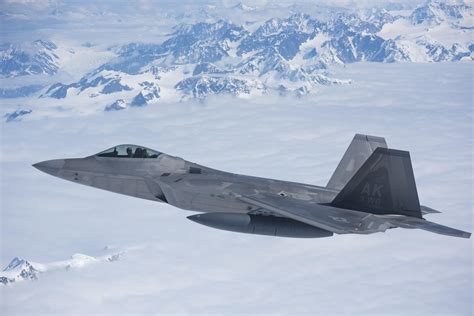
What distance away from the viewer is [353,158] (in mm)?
29469

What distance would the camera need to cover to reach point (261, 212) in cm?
2281

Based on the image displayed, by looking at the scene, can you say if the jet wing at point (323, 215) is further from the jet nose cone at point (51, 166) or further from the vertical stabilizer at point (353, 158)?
the jet nose cone at point (51, 166)

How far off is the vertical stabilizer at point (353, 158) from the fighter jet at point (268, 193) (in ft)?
0.30

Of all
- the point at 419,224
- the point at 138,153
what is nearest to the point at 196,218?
the point at 138,153

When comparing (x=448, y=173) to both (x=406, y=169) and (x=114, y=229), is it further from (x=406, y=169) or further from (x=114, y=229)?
(x=406, y=169)

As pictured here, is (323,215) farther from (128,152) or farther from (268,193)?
(128,152)

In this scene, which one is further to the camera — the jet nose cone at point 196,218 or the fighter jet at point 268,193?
the jet nose cone at point 196,218

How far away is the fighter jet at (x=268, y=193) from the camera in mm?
20453

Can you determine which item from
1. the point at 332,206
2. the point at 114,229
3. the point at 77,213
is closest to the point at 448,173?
the point at 114,229

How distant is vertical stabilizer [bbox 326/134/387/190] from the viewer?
2883 cm

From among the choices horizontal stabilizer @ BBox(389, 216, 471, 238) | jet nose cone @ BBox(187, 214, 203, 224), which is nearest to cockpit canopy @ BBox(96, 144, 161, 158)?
jet nose cone @ BBox(187, 214, 203, 224)

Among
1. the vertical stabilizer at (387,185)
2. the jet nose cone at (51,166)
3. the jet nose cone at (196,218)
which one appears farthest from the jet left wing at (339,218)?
the jet nose cone at (51,166)

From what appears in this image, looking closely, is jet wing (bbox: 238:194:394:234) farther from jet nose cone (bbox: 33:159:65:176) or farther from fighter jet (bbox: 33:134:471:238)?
jet nose cone (bbox: 33:159:65:176)

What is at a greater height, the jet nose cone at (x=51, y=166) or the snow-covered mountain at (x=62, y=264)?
the jet nose cone at (x=51, y=166)
